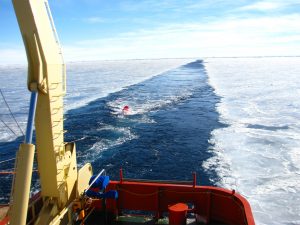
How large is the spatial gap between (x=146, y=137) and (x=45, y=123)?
1738 cm

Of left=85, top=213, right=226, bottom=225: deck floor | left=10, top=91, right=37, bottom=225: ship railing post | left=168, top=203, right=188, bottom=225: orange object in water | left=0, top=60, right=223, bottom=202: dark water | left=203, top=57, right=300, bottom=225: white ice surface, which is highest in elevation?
left=10, top=91, right=37, bottom=225: ship railing post

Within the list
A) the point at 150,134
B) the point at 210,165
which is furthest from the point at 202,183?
the point at 150,134

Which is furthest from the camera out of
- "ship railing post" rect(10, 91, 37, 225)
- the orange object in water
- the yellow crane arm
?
the orange object in water

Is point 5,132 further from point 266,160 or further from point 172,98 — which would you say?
point 172,98

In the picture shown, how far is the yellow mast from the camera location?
4.26 m

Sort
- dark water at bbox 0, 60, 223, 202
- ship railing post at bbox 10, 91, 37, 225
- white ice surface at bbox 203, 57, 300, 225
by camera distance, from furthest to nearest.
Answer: dark water at bbox 0, 60, 223, 202, white ice surface at bbox 203, 57, 300, 225, ship railing post at bbox 10, 91, 37, 225

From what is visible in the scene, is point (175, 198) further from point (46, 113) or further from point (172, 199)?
point (46, 113)

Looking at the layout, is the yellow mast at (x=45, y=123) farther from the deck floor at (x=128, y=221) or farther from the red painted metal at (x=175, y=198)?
the red painted metal at (x=175, y=198)

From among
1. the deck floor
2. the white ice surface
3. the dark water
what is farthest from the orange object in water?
the dark water

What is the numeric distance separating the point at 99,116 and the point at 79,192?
22.9 m

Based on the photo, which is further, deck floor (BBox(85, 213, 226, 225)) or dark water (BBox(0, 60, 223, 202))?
dark water (BBox(0, 60, 223, 202))

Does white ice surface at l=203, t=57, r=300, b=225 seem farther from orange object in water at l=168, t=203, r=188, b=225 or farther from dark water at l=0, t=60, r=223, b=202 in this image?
orange object in water at l=168, t=203, r=188, b=225

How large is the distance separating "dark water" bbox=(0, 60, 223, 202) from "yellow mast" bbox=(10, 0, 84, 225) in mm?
7745

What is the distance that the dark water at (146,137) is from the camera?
17.0 metres
